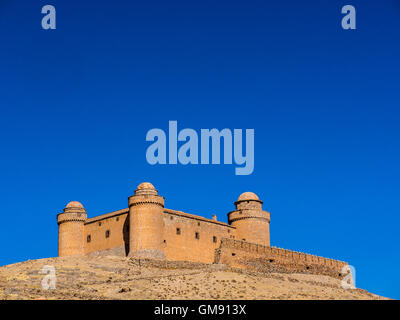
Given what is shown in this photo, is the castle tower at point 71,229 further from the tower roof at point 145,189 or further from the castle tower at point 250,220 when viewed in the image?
the castle tower at point 250,220

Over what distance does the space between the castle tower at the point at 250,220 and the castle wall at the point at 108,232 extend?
12.1 m

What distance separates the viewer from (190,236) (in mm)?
71500

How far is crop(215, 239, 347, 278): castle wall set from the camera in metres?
65.1

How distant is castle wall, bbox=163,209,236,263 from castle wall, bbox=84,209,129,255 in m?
3.77

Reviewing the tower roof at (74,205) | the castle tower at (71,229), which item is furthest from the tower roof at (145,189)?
the tower roof at (74,205)

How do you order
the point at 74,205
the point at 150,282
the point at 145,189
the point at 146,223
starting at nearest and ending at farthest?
the point at 150,282, the point at 146,223, the point at 145,189, the point at 74,205

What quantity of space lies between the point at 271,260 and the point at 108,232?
50.7 feet

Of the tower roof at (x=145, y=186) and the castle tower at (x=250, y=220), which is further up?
the tower roof at (x=145, y=186)

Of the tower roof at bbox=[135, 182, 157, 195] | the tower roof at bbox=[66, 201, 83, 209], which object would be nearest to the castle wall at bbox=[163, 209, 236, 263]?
the tower roof at bbox=[135, 182, 157, 195]

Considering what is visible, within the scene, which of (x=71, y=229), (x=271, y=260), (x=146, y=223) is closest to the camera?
(x=146, y=223)

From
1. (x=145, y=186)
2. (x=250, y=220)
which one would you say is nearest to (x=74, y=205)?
(x=145, y=186)

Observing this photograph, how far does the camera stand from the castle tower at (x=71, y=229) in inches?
2891

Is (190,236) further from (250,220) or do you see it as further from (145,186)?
(250,220)
